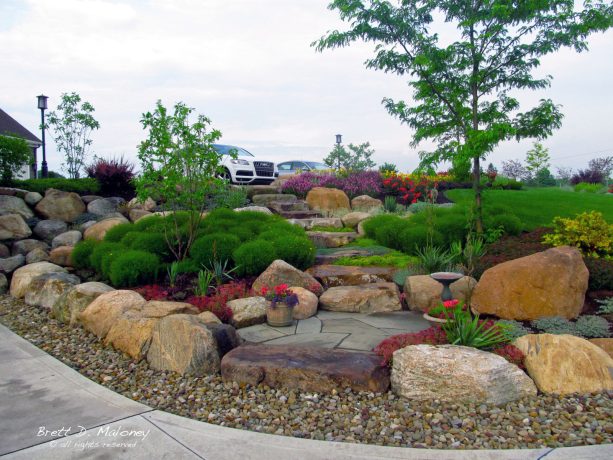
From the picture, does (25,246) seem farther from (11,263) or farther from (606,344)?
(606,344)

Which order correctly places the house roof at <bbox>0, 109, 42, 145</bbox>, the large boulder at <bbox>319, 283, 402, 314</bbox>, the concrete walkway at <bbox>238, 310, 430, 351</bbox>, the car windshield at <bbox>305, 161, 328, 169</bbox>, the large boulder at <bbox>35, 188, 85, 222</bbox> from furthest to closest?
the house roof at <bbox>0, 109, 42, 145</bbox> → the car windshield at <bbox>305, 161, 328, 169</bbox> → the large boulder at <bbox>35, 188, 85, 222</bbox> → the large boulder at <bbox>319, 283, 402, 314</bbox> → the concrete walkway at <bbox>238, 310, 430, 351</bbox>

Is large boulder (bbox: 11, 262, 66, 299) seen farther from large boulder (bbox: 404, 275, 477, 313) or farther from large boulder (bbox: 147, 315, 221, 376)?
large boulder (bbox: 404, 275, 477, 313)

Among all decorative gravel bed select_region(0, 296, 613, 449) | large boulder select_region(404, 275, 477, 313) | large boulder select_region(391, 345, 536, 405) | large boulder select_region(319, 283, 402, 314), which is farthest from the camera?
large boulder select_region(319, 283, 402, 314)

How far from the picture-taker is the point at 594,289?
5953mm

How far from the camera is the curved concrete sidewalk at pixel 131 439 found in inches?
124

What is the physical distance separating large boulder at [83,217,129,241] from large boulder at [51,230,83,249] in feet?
0.59

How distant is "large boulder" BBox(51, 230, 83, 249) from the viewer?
10.5 meters

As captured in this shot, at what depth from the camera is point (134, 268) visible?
726 centimetres

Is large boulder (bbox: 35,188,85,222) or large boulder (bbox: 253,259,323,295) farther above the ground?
large boulder (bbox: 35,188,85,222)

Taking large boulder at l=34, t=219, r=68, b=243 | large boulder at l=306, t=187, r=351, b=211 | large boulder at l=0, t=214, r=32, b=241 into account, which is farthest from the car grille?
large boulder at l=0, t=214, r=32, b=241

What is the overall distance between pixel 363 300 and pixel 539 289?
2060 mm

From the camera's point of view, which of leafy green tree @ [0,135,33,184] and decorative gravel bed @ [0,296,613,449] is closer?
decorative gravel bed @ [0,296,613,449]

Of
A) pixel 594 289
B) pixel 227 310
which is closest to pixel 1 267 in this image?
pixel 227 310

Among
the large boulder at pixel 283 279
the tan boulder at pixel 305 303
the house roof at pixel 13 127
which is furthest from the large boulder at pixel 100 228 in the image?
the house roof at pixel 13 127
